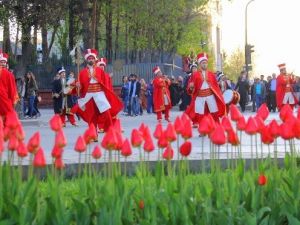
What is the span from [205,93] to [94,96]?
3.38 meters

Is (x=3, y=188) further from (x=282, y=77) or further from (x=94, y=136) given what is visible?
(x=282, y=77)

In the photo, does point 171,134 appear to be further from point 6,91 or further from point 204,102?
point 204,102

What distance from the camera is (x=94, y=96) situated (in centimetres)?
1781

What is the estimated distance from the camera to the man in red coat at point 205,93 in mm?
20125

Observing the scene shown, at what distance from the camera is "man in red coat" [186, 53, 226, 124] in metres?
20.1

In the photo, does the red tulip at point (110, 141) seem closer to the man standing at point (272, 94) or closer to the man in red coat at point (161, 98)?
the man in red coat at point (161, 98)

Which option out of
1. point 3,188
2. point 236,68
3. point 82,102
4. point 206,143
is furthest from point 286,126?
point 236,68

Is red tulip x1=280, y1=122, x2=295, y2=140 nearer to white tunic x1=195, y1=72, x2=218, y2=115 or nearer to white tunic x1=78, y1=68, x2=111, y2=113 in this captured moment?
white tunic x1=78, y1=68, x2=111, y2=113

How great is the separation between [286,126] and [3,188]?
6.71 ft

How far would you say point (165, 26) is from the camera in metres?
57.7

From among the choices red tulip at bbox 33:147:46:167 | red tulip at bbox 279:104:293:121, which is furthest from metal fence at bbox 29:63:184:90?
red tulip at bbox 33:147:46:167

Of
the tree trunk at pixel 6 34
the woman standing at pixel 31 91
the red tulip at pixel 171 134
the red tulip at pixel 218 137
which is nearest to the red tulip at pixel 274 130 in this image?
the red tulip at pixel 218 137

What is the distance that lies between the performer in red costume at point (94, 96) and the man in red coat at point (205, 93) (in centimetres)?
285

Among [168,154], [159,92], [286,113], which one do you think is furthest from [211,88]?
[168,154]
